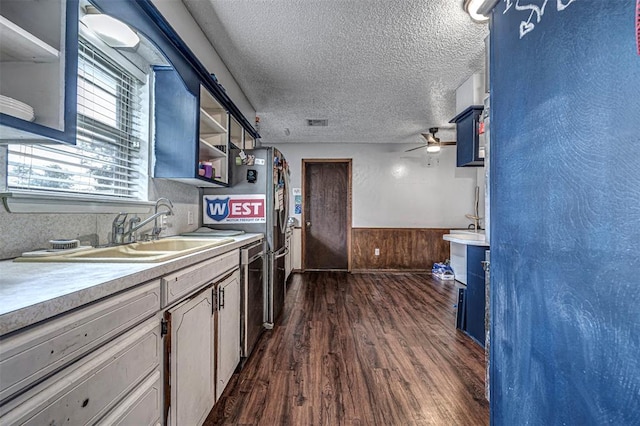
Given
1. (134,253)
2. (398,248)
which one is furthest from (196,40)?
(398,248)

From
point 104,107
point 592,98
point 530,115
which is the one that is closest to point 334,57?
point 104,107

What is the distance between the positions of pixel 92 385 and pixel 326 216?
4.92 m

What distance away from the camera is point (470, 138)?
276 cm

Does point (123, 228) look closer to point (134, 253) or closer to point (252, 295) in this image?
point (134, 253)

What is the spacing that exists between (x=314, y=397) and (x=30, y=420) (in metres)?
1.39

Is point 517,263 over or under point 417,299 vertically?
over

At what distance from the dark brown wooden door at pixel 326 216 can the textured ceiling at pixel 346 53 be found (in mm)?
1536

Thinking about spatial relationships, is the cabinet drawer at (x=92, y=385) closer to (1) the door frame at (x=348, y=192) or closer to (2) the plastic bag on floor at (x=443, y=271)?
(1) the door frame at (x=348, y=192)

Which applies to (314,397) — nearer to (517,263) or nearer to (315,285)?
(517,263)

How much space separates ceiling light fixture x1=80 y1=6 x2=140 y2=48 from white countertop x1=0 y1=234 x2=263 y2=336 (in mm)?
1095

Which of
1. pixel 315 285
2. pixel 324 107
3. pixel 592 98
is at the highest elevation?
pixel 324 107

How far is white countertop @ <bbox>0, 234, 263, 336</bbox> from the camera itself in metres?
0.56

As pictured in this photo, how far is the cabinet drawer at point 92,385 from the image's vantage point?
1.85 feet

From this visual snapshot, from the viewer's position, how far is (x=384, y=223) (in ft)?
18.0
